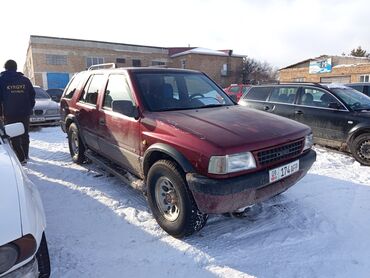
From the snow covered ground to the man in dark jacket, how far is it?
1.72m

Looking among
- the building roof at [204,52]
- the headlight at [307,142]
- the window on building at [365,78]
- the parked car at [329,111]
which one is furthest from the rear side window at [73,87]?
the building roof at [204,52]

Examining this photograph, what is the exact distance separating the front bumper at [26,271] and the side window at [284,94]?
6.66 m

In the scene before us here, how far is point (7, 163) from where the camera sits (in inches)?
97.7

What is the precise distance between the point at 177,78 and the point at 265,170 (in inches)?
76.2

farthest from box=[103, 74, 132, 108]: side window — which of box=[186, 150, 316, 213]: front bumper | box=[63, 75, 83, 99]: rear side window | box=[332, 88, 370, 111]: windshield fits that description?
box=[332, 88, 370, 111]: windshield

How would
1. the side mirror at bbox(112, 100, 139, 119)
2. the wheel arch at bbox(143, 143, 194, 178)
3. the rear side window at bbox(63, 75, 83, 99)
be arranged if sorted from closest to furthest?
1. the wheel arch at bbox(143, 143, 194, 178)
2. the side mirror at bbox(112, 100, 139, 119)
3. the rear side window at bbox(63, 75, 83, 99)

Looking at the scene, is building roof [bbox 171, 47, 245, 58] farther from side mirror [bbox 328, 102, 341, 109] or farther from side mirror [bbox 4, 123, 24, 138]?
side mirror [bbox 4, 123, 24, 138]

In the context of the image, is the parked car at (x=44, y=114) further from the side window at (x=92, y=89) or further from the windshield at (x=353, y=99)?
the windshield at (x=353, y=99)

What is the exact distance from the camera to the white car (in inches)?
69.4

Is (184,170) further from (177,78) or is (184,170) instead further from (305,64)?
(305,64)

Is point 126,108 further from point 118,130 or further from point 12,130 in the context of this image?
point 12,130

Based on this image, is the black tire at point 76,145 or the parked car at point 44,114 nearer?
the black tire at point 76,145

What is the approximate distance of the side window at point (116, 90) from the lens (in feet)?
12.7

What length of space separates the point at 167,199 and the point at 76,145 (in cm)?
317
